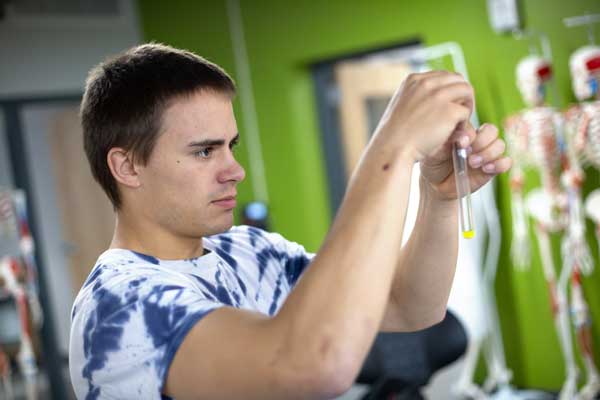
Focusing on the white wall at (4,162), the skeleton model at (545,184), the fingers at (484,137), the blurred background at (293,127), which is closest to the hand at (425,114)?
the fingers at (484,137)

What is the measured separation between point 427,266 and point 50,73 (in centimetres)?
438

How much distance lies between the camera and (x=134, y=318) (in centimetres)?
90

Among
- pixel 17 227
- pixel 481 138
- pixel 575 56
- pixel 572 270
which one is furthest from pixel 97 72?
pixel 17 227

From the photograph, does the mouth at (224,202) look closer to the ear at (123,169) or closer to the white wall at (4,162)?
the ear at (123,169)

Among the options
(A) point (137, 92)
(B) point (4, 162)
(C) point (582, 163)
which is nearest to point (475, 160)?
(A) point (137, 92)

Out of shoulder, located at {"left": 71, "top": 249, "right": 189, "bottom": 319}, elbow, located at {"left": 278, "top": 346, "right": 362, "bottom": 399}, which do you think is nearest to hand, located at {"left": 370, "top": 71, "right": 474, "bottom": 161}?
elbow, located at {"left": 278, "top": 346, "right": 362, "bottom": 399}

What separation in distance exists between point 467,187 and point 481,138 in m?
0.07

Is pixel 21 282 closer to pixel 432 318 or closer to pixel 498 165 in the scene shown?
pixel 432 318

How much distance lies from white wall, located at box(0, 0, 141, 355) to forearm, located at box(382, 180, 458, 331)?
13.7 ft

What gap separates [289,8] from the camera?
4.69 metres

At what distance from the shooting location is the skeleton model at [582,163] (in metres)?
3.04

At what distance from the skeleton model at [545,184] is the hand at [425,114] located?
2.56m

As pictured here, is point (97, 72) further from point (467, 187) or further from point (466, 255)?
point (466, 255)

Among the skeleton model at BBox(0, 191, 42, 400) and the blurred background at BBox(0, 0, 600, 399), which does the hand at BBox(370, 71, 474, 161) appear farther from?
the skeleton model at BBox(0, 191, 42, 400)
